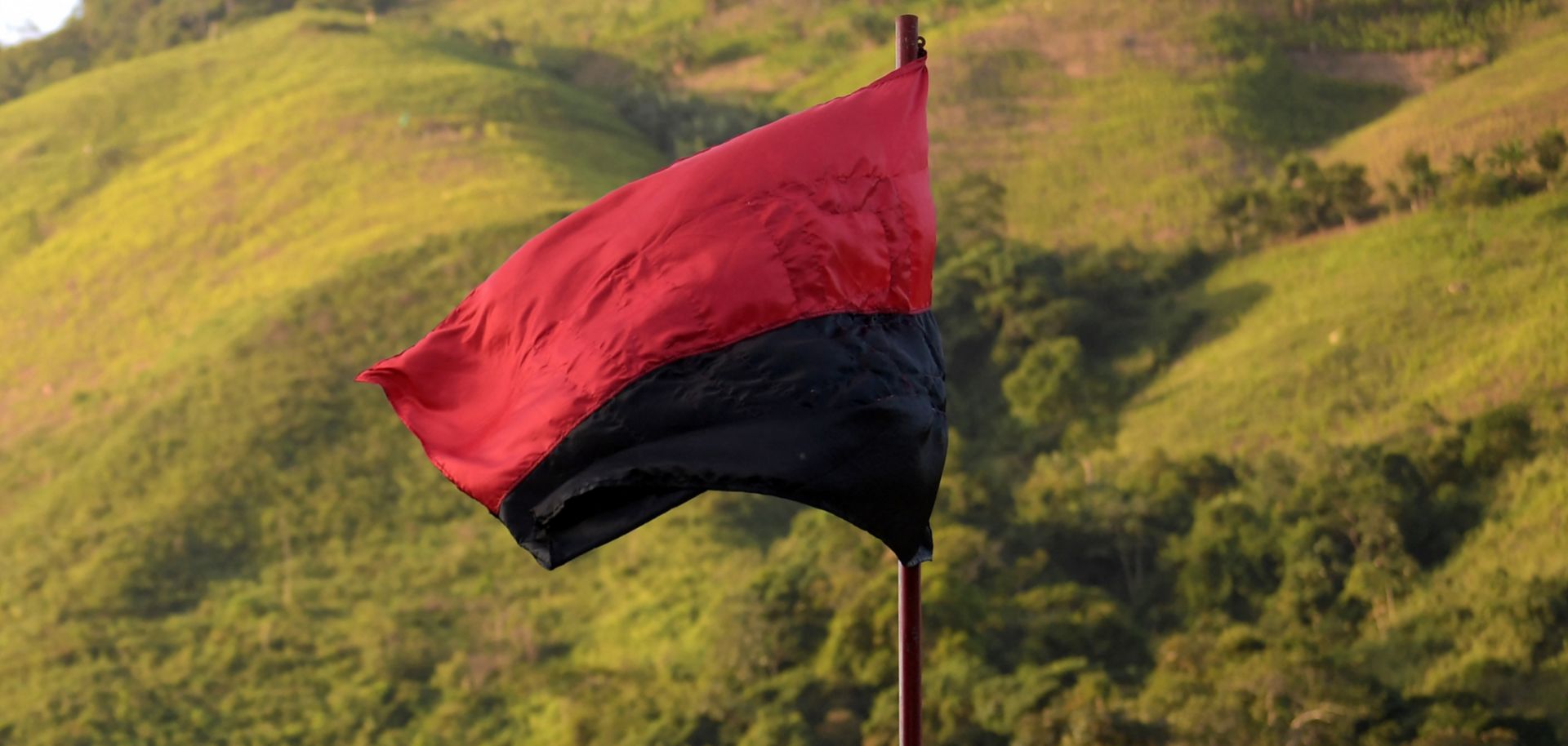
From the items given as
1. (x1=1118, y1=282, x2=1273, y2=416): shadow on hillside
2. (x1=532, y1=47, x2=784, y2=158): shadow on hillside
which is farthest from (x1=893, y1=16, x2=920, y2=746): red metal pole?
(x1=532, y1=47, x2=784, y2=158): shadow on hillside

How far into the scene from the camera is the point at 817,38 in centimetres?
5334

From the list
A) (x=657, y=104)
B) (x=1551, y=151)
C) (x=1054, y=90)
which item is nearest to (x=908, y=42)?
(x=1551, y=151)

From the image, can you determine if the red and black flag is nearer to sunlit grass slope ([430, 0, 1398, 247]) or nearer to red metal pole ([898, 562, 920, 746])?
red metal pole ([898, 562, 920, 746])

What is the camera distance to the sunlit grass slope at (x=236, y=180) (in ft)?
134

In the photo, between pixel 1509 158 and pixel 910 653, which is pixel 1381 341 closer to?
pixel 1509 158

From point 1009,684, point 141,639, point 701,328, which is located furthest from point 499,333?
point 141,639

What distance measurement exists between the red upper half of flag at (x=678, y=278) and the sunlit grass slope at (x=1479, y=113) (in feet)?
102

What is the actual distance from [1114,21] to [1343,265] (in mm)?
15217

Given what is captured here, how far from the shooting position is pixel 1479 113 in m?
36.2

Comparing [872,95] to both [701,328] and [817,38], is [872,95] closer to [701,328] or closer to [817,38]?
[701,328]

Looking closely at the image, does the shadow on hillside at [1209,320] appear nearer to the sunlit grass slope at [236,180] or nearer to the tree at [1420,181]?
the tree at [1420,181]

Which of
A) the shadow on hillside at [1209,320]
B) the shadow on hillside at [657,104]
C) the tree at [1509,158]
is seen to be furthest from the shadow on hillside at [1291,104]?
the shadow on hillside at [657,104]

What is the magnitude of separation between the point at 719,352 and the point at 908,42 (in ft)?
3.71

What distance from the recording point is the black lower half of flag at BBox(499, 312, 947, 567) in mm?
5113
